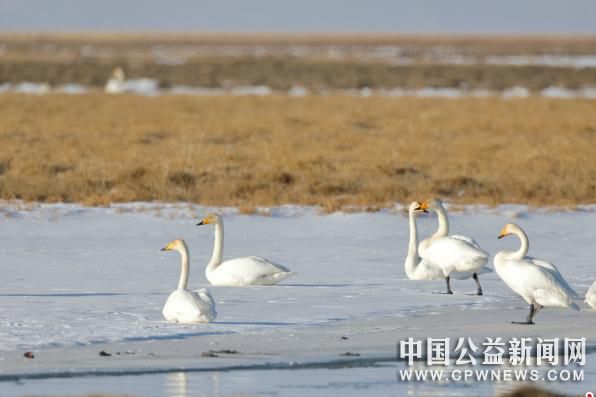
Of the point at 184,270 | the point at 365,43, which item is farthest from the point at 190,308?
the point at 365,43

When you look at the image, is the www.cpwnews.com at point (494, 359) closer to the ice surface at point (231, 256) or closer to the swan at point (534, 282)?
the swan at point (534, 282)

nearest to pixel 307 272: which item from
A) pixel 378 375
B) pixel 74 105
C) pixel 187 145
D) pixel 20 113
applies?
pixel 378 375

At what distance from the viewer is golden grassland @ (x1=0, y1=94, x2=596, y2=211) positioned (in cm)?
1922

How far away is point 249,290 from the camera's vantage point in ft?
38.8

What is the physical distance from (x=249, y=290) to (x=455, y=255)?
181 centimetres

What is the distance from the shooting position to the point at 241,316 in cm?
1032

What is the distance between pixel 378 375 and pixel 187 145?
16663 mm

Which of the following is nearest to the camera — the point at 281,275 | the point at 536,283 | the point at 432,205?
the point at 536,283

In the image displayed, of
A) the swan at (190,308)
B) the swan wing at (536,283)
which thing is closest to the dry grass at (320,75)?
the swan wing at (536,283)

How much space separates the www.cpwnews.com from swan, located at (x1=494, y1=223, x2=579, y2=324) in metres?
0.66

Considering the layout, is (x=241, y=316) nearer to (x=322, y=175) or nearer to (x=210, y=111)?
(x=322, y=175)

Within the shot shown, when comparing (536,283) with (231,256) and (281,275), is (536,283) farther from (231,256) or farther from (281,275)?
(231,256)

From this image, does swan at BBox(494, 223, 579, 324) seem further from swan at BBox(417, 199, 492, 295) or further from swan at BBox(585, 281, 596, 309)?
swan at BBox(417, 199, 492, 295)

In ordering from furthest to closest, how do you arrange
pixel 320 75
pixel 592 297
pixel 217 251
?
1. pixel 320 75
2. pixel 217 251
3. pixel 592 297
